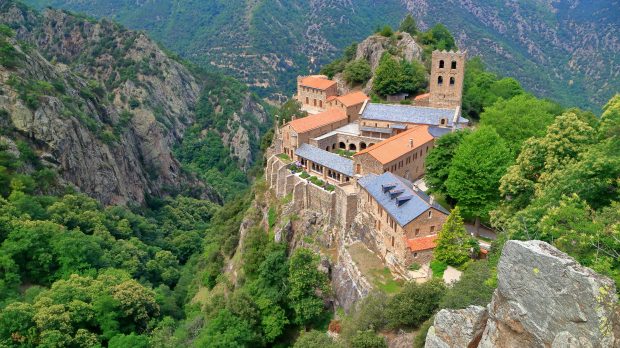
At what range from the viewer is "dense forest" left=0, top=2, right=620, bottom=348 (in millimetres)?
29141

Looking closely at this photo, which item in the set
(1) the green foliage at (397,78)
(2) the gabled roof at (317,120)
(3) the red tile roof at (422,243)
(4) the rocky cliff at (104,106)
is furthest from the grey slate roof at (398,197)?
(4) the rocky cliff at (104,106)

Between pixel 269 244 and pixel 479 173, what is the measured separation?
68.3ft

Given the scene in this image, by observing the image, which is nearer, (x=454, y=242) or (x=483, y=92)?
(x=454, y=242)

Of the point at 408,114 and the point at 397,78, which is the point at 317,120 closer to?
the point at 408,114

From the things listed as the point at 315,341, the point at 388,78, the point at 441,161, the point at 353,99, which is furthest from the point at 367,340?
the point at 388,78

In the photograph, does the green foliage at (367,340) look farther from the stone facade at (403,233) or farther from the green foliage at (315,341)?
the stone facade at (403,233)

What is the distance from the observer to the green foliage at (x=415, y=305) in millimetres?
30844

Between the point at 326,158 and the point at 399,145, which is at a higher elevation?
the point at 399,145

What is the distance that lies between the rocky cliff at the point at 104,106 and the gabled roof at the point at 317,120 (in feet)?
148

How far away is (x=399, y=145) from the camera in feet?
163

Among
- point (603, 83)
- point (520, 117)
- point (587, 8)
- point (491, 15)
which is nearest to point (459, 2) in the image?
point (491, 15)

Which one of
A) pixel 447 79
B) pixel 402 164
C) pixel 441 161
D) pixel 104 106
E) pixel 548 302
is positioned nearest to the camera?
pixel 548 302

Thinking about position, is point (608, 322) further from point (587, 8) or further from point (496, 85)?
point (587, 8)

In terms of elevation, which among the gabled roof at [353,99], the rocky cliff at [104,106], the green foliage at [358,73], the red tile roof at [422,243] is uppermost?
the green foliage at [358,73]
